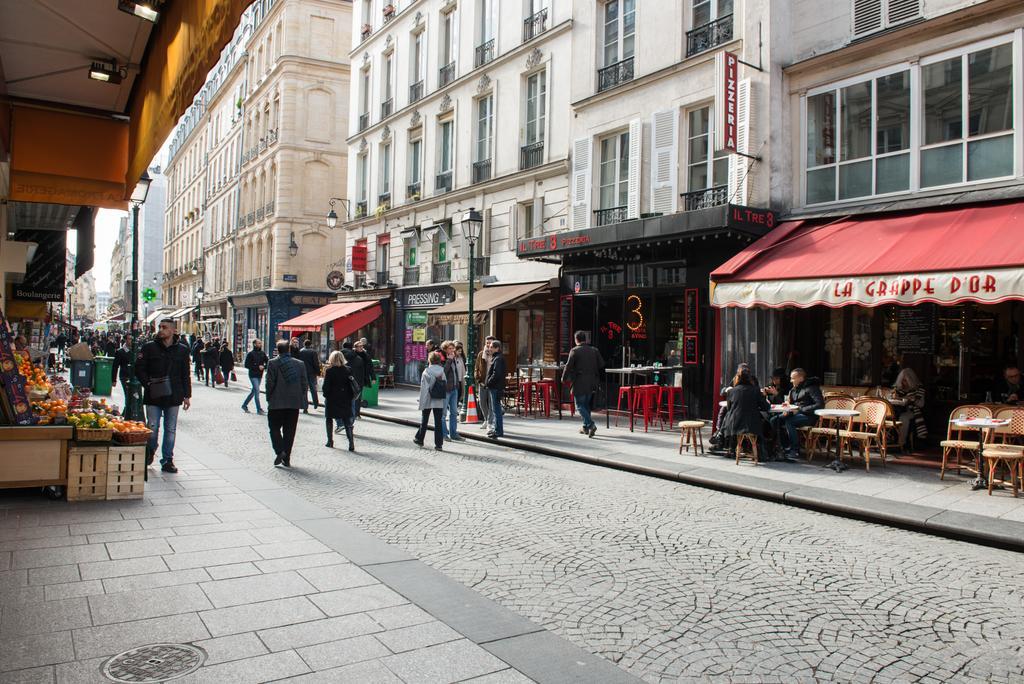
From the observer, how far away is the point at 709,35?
48.3ft

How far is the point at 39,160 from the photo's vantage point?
714 cm

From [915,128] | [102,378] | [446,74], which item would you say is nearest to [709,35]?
[915,128]

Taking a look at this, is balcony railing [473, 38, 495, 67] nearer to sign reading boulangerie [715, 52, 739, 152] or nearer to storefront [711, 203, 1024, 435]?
sign reading boulangerie [715, 52, 739, 152]

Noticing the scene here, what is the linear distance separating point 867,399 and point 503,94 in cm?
1404

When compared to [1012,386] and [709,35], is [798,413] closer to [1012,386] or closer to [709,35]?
[1012,386]

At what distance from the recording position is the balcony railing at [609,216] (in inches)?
655

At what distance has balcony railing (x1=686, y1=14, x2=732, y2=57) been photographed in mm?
14329

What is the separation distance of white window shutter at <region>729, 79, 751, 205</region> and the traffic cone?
6.41 metres

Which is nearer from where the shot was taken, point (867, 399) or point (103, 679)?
point (103, 679)

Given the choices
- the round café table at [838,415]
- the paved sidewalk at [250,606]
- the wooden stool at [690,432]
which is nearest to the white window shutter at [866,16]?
the round café table at [838,415]

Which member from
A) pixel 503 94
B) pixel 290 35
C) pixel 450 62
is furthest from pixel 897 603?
pixel 290 35

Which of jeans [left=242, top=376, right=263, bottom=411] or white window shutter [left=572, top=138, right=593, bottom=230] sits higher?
white window shutter [left=572, top=138, right=593, bottom=230]

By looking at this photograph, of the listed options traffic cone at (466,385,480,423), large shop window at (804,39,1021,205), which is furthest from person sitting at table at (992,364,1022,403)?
traffic cone at (466,385,480,423)

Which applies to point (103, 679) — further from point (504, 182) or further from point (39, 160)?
point (504, 182)
